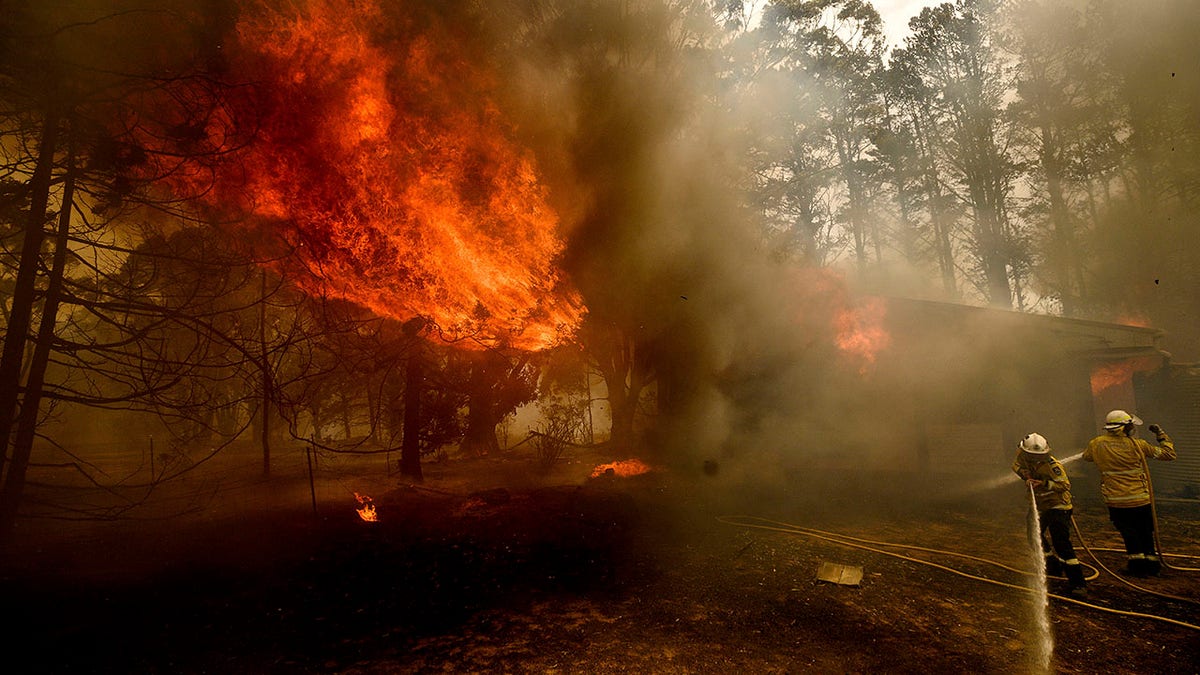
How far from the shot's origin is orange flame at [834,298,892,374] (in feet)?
51.4

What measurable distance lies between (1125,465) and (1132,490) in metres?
0.31

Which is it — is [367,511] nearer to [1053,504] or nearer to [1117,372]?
[1053,504]

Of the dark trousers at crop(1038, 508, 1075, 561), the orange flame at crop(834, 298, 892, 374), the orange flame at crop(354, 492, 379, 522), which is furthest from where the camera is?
the orange flame at crop(834, 298, 892, 374)

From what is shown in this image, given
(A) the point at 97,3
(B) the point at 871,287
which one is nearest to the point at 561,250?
(A) the point at 97,3

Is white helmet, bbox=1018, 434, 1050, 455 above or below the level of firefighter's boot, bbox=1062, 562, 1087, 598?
above

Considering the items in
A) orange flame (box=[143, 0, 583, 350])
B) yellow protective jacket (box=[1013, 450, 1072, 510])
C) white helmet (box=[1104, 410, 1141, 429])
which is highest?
orange flame (box=[143, 0, 583, 350])

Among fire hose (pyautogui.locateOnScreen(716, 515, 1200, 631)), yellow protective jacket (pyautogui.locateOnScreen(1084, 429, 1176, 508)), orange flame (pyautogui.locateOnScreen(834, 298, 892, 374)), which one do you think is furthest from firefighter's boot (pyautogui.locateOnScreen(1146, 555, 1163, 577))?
orange flame (pyautogui.locateOnScreen(834, 298, 892, 374))

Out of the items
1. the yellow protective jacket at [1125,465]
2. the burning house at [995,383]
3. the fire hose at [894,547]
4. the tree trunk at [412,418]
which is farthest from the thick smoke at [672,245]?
the yellow protective jacket at [1125,465]

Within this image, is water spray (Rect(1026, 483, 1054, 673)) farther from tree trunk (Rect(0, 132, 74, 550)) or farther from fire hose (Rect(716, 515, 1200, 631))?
tree trunk (Rect(0, 132, 74, 550))

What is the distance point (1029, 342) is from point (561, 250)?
45.5 ft

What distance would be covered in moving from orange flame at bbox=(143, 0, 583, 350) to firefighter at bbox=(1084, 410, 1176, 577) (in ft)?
34.9

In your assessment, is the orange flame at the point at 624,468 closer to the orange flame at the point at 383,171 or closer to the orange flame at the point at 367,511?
the orange flame at the point at 383,171

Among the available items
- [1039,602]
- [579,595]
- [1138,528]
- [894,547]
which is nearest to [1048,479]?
[1138,528]

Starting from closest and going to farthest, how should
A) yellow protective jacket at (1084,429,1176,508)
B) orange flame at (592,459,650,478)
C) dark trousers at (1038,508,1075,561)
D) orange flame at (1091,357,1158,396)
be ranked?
dark trousers at (1038,508,1075,561)
yellow protective jacket at (1084,429,1176,508)
orange flame at (1091,357,1158,396)
orange flame at (592,459,650,478)
